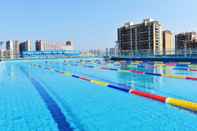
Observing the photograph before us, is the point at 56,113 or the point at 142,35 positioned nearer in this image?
the point at 56,113

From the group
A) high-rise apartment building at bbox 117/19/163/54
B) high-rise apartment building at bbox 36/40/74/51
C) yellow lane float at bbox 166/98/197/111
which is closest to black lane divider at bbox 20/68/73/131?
yellow lane float at bbox 166/98/197/111

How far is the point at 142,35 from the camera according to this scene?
191 feet

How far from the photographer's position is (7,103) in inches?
186

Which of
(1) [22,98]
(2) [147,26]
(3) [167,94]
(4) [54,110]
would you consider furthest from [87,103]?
(2) [147,26]

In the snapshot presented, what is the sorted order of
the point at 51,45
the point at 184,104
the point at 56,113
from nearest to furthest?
the point at 56,113 → the point at 184,104 → the point at 51,45

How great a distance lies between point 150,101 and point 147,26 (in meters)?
53.7

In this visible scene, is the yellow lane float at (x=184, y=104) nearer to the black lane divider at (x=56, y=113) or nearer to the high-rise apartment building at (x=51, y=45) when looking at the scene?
the black lane divider at (x=56, y=113)

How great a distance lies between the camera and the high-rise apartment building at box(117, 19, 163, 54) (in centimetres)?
5584

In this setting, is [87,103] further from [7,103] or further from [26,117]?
[7,103]

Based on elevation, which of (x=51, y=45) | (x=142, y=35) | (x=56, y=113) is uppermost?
(x=142, y=35)

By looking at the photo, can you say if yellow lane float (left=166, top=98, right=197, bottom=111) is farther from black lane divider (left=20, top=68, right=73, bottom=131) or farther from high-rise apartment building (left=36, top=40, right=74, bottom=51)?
high-rise apartment building (left=36, top=40, right=74, bottom=51)

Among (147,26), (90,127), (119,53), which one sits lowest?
(90,127)

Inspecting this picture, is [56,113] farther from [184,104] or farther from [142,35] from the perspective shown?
[142,35]

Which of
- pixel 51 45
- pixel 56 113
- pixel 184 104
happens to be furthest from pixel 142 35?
pixel 56 113
